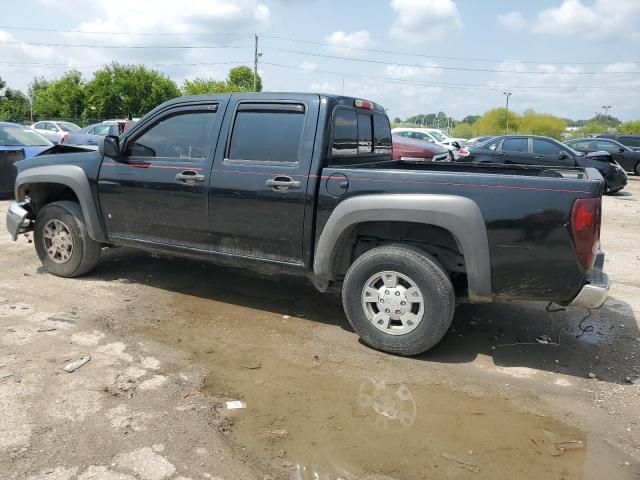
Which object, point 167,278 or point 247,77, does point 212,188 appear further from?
point 247,77

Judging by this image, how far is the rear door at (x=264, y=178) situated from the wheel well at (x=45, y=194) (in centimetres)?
208

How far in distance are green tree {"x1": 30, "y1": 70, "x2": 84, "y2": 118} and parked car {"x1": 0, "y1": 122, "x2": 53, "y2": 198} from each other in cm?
4359

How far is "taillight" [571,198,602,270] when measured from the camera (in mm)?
3508

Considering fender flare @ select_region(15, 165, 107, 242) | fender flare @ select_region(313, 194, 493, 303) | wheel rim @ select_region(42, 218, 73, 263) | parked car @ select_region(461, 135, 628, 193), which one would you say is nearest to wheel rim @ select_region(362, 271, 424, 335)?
fender flare @ select_region(313, 194, 493, 303)

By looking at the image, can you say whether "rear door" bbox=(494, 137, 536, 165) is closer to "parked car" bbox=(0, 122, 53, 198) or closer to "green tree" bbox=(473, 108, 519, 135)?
"parked car" bbox=(0, 122, 53, 198)

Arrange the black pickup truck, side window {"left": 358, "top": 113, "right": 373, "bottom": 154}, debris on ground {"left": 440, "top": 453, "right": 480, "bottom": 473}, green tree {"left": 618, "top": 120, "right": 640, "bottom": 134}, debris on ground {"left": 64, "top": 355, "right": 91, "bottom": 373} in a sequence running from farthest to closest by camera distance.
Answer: green tree {"left": 618, "top": 120, "right": 640, "bottom": 134} < side window {"left": 358, "top": 113, "right": 373, "bottom": 154} < debris on ground {"left": 64, "top": 355, "right": 91, "bottom": 373} < the black pickup truck < debris on ground {"left": 440, "top": 453, "right": 480, "bottom": 473}

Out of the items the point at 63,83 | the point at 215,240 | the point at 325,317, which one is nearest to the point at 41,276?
the point at 215,240

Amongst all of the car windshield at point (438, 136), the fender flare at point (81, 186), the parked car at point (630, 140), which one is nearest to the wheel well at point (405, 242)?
the fender flare at point (81, 186)

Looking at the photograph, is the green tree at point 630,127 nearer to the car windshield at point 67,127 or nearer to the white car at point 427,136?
the white car at point 427,136

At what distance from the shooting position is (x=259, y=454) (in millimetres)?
2939

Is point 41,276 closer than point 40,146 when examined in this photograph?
Yes

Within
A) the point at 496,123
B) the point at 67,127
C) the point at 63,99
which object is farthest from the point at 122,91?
the point at 496,123

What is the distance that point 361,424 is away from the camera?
3254mm

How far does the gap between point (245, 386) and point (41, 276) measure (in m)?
3.43
